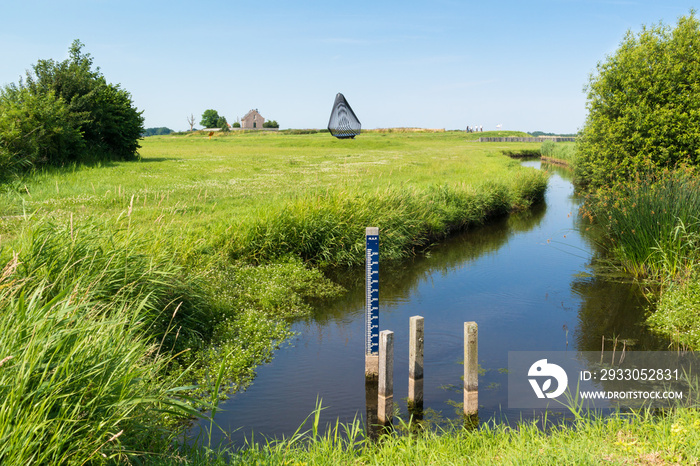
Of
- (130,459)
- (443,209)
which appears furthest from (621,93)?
(130,459)

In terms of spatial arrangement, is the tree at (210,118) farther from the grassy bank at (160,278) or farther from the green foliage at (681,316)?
the green foliage at (681,316)

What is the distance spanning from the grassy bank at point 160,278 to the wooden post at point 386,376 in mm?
2506

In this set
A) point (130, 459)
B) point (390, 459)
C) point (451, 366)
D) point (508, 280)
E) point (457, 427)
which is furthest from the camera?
point (508, 280)

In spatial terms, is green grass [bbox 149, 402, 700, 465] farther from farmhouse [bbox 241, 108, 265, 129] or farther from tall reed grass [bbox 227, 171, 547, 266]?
farmhouse [bbox 241, 108, 265, 129]

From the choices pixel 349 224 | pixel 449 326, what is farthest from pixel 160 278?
pixel 349 224

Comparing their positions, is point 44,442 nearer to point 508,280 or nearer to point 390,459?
point 390,459

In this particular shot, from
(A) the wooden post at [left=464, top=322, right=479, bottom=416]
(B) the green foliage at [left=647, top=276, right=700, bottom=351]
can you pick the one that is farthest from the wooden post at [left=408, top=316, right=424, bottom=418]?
(B) the green foliage at [left=647, top=276, right=700, bottom=351]

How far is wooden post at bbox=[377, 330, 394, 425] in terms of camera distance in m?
7.35

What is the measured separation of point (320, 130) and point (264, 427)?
111 meters

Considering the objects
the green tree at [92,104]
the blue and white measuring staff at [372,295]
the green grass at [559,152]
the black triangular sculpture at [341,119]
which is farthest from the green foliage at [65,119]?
the green grass at [559,152]

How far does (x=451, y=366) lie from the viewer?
9.59 m

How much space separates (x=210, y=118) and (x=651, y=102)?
148892 millimetres

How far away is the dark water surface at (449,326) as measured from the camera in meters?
8.25

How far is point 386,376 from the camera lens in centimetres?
737
